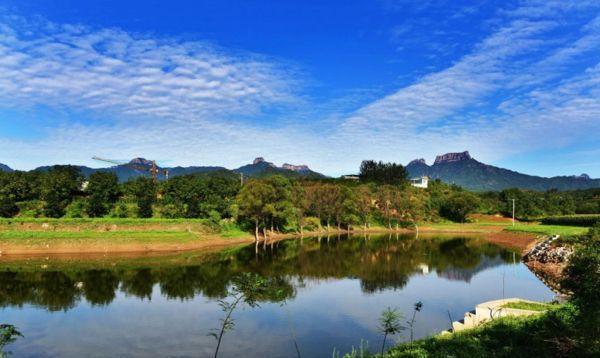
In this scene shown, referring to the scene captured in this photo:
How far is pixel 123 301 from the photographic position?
3366 centimetres

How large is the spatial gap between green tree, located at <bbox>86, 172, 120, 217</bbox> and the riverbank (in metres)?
14.1

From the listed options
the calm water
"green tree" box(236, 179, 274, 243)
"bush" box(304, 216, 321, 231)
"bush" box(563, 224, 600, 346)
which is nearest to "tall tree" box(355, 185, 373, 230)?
"bush" box(304, 216, 321, 231)

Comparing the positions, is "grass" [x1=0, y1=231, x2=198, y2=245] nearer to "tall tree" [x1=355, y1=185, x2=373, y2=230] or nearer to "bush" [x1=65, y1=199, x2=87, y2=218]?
"bush" [x1=65, y1=199, x2=87, y2=218]

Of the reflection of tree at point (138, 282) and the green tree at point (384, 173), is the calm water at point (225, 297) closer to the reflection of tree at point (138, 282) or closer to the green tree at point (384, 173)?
the reflection of tree at point (138, 282)

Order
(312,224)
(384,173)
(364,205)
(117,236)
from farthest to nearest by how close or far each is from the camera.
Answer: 1. (384,173)
2. (364,205)
3. (312,224)
4. (117,236)

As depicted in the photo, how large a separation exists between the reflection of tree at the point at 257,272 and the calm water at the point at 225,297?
0.42 feet

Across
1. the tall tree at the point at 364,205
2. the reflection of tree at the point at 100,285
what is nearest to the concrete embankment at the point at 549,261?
the reflection of tree at the point at 100,285

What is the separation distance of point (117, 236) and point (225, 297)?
38971mm

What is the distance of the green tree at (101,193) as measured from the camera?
76.9m

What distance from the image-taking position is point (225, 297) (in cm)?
2773

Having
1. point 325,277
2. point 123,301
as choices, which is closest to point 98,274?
point 123,301

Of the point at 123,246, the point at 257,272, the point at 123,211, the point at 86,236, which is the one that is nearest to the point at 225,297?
the point at 257,272

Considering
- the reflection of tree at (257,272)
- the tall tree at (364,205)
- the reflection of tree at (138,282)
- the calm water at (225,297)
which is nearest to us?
the calm water at (225,297)

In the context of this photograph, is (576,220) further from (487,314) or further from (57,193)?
(57,193)
